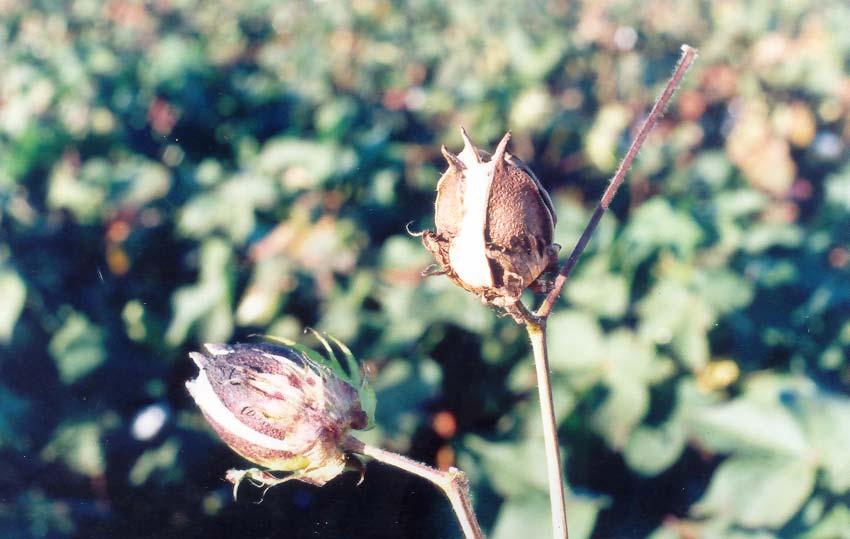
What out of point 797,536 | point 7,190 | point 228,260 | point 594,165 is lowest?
point 7,190

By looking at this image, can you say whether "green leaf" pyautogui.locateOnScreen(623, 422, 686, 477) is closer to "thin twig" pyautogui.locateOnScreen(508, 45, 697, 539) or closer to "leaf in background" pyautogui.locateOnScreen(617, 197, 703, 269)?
"leaf in background" pyautogui.locateOnScreen(617, 197, 703, 269)

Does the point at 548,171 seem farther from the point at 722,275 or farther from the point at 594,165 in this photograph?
the point at 722,275

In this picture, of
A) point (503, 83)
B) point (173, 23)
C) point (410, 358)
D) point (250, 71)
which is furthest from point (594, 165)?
point (173, 23)

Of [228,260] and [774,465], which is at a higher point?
[774,465]

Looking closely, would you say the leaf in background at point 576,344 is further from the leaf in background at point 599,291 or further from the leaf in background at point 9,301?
the leaf in background at point 9,301

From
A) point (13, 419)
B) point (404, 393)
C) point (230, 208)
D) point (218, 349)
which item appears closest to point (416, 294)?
point (404, 393)

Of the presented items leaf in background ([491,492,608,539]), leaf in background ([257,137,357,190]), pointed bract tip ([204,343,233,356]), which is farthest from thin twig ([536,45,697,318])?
leaf in background ([257,137,357,190])

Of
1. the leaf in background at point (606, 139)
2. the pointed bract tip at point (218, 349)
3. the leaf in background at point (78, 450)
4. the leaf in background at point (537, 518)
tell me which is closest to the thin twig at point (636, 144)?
the pointed bract tip at point (218, 349)
